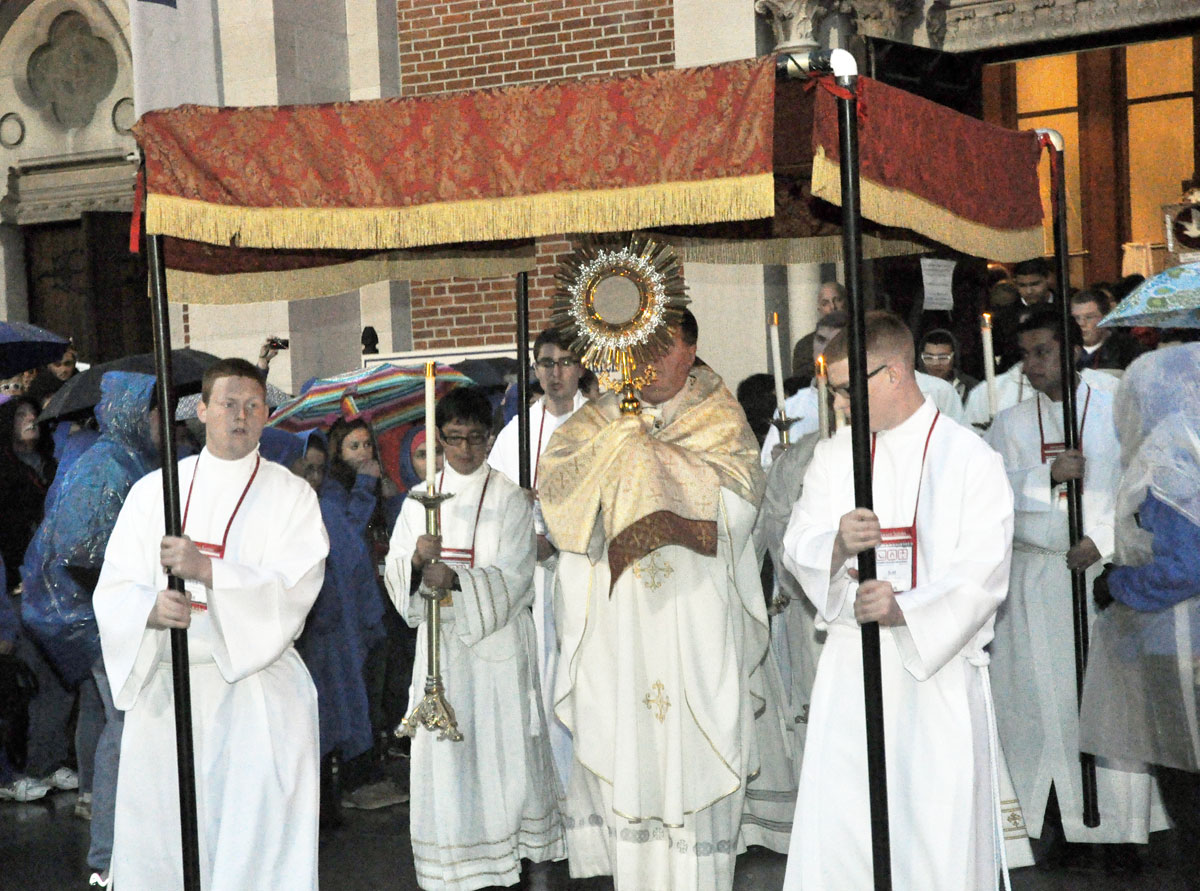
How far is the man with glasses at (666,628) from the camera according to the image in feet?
17.5

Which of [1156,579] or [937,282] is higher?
[937,282]

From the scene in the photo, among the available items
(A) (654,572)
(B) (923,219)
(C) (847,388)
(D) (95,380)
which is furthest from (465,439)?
(D) (95,380)

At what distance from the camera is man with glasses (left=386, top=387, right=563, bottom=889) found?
232 inches

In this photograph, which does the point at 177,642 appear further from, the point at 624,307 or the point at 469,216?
the point at 624,307

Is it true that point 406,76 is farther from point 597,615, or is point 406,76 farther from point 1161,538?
point 1161,538

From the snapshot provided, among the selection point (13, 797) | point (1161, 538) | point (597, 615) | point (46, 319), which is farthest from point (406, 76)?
point (1161, 538)

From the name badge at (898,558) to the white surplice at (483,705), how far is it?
179 centimetres

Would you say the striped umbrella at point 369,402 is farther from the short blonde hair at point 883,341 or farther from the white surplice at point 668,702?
the short blonde hair at point 883,341

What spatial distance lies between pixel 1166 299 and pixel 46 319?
36.0ft

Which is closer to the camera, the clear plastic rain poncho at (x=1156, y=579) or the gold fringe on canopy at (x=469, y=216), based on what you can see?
the gold fringe on canopy at (x=469, y=216)

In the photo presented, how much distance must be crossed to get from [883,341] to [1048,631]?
239 centimetres

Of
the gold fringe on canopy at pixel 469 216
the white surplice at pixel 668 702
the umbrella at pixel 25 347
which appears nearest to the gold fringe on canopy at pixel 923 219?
the gold fringe on canopy at pixel 469 216

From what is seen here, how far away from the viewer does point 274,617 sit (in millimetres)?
4953

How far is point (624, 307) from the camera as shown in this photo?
534 centimetres
